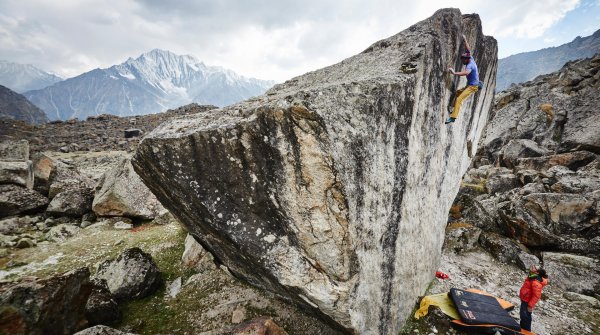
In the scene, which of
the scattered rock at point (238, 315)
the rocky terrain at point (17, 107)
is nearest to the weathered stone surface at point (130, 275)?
the scattered rock at point (238, 315)

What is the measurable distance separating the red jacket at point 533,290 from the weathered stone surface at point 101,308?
1298cm

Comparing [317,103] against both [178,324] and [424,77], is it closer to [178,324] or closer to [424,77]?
[424,77]

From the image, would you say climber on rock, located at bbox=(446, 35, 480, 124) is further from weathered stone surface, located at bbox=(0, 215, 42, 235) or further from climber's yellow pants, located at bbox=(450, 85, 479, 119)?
weathered stone surface, located at bbox=(0, 215, 42, 235)

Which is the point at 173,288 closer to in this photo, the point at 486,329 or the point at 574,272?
the point at 486,329

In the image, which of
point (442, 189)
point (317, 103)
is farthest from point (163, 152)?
point (442, 189)

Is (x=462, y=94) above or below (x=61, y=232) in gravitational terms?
above

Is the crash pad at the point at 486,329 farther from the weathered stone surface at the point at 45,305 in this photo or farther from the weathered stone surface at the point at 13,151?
the weathered stone surface at the point at 13,151

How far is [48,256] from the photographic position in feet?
42.4

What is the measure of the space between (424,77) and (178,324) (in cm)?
1044

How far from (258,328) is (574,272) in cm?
1355

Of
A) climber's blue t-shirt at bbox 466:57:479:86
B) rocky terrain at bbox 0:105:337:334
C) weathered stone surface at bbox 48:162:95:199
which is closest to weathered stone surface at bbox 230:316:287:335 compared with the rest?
rocky terrain at bbox 0:105:337:334

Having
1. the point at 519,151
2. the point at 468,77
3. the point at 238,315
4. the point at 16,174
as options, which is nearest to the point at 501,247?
the point at 468,77

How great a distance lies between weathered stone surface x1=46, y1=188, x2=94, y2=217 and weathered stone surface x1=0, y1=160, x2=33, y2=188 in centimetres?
263

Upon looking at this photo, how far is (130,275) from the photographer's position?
951 cm
